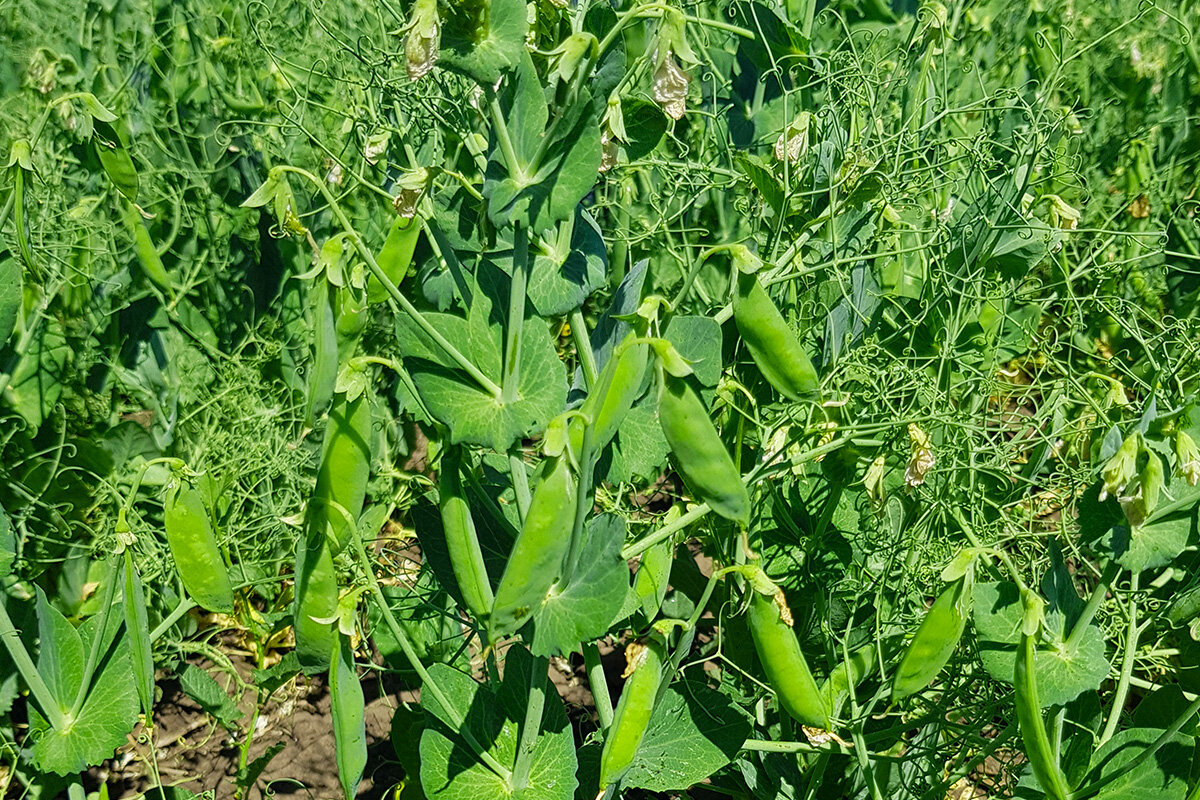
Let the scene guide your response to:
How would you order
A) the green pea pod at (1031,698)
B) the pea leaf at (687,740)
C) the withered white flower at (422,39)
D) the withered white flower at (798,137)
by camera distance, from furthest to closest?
the withered white flower at (798,137)
the pea leaf at (687,740)
the green pea pod at (1031,698)
the withered white flower at (422,39)

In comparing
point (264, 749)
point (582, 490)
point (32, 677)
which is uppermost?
point (582, 490)

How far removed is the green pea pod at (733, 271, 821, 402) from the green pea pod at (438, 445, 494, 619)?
1.17 ft

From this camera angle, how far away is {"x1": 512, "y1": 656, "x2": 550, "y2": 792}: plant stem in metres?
1.22

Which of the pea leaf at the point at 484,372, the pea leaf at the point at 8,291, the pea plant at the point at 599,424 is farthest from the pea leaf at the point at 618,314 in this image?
the pea leaf at the point at 8,291

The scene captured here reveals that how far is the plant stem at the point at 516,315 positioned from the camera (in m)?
1.06

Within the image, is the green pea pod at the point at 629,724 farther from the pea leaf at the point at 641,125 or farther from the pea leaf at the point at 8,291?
the pea leaf at the point at 8,291

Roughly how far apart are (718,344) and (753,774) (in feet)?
2.44

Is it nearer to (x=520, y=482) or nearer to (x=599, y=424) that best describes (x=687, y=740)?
(x=520, y=482)

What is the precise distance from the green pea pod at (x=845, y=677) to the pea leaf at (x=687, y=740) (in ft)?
0.52

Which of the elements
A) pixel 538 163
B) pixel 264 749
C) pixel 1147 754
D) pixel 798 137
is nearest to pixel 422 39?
pixel 538 163

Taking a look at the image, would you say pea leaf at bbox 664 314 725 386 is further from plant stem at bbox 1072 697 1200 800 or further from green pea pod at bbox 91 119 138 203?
green pea pod at bbox 91 119 138 203

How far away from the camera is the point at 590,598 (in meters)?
1.13

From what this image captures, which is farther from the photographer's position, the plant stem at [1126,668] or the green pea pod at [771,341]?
the plant stem at [1126,668]

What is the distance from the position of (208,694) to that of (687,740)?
2.81 ft
